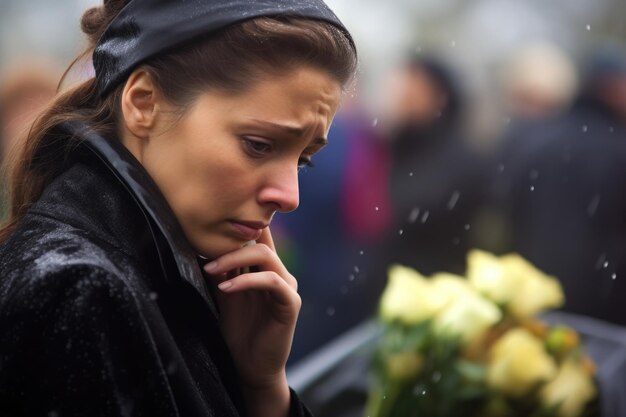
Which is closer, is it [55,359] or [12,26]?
[55,359]

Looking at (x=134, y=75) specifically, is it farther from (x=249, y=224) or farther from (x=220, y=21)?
(x=249, y=224)

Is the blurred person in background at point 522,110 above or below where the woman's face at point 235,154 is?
below

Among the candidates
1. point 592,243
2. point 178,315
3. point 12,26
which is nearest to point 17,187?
point 178,315

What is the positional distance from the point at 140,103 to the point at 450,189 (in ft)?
10.8

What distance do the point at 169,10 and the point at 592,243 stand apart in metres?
3.44

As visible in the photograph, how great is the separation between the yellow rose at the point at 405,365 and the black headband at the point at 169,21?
0.78 meters

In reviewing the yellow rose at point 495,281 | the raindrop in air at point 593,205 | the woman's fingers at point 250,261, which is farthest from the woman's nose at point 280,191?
the raindrop in air at point 593,205

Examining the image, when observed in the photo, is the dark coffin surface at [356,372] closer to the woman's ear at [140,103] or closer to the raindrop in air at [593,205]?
the woman's ear at [140,103]

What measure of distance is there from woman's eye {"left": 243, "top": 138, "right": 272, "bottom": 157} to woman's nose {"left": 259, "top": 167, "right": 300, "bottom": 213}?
42 millimetres

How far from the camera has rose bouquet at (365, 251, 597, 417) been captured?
1.96 meters

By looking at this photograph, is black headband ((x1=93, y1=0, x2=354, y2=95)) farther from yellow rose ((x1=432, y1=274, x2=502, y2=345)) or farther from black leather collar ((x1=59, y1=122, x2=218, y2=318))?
yellow rose ((x1=432, y1=274, x2=502, y2=345))

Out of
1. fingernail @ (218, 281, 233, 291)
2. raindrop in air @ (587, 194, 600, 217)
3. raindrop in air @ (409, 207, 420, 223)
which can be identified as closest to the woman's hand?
fingernail @ (218, 281, 233, 291)

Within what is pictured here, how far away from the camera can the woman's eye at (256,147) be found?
5.12 ft

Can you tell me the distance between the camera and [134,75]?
1601mm
